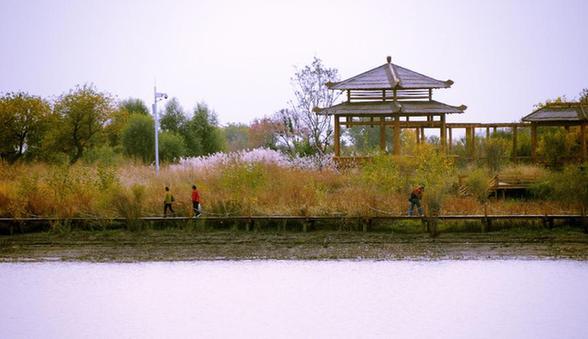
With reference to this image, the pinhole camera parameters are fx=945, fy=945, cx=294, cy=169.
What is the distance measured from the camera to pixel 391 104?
119 feet

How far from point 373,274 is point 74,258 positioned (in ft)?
27.3

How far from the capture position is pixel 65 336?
19641 mm

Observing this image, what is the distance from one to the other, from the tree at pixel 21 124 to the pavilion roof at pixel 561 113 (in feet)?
78.9

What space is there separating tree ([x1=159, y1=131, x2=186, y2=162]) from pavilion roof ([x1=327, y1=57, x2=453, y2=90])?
15.4m

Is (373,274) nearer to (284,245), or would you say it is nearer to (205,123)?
(284,245)

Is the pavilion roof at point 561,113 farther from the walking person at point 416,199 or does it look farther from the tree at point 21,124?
the tree at point 21,124

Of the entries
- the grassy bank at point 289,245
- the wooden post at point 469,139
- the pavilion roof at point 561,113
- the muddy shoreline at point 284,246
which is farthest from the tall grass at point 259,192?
the wooden post at point 469,139

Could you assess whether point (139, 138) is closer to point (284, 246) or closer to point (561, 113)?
point (561, 113)

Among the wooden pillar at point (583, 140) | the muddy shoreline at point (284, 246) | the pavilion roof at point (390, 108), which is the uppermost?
the pavilion roof at point (390, 108)

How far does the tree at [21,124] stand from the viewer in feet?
152

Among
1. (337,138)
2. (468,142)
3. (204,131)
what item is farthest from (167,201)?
(204,131)

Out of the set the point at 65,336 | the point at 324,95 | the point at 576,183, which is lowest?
the point at 65,336

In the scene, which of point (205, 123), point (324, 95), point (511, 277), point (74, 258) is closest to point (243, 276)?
point (74, 258)

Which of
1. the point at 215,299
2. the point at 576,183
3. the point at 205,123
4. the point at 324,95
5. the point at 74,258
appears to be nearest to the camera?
the point at 215,299
